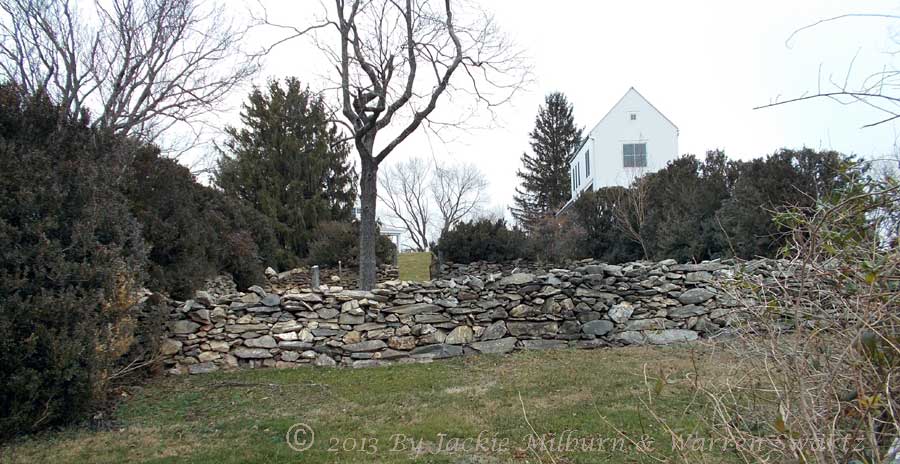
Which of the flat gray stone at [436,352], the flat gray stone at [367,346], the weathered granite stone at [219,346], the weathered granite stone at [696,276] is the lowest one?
the flat gray stone at [436,352]

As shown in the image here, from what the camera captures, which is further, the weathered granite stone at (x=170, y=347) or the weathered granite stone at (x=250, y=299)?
the weathered granite stone at (x=250, y=299)

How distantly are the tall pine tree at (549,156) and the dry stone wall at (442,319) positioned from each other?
1051 inches

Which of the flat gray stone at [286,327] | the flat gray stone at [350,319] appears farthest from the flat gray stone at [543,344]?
the flat gray stone at [286,327]

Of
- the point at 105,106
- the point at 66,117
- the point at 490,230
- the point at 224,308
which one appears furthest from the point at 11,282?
the point at 490,230

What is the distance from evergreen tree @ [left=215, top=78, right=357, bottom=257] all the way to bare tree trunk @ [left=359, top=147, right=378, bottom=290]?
34.5 feet

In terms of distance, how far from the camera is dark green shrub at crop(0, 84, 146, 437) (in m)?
4.25

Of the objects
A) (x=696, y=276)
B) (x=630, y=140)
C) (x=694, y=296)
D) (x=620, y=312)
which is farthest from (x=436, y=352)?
(x=630, y=140)

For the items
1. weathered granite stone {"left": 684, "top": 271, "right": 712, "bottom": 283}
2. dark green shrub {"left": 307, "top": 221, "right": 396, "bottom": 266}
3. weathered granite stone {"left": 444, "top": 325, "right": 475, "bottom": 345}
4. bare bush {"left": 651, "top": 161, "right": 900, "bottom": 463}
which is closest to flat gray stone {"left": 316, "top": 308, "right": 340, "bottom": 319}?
weathered granite stone {"left": 444, "top": 325, "right": 475, "bottom": 345}

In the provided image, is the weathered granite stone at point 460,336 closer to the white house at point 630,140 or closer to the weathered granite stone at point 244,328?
the weathered granite stone at point 244,328

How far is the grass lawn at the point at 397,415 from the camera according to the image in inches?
150

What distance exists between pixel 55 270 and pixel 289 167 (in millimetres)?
18544

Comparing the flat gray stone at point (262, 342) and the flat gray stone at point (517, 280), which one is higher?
the flat gray stone at point (517, 280)

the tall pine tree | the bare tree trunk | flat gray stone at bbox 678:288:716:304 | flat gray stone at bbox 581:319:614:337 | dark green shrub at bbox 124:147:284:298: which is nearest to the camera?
dark green shrub at bbox 124:147:284:298

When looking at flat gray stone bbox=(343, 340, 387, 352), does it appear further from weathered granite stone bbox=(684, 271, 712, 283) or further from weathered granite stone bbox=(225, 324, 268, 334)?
weathered granite stone bbox=(684, 271, 712, 283)
